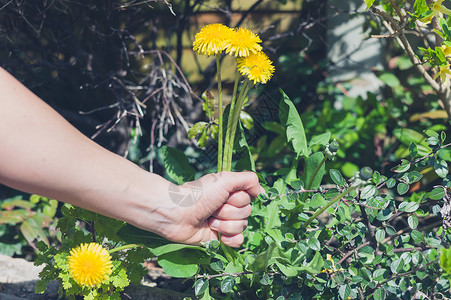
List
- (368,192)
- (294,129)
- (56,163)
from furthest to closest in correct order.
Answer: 1. (294,129)
2. (368,192)
3. (56,163)

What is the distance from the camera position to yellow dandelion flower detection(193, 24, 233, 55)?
4.06 ft

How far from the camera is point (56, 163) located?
113 cm

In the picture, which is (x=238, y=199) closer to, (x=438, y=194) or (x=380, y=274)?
(x=380, y=274)

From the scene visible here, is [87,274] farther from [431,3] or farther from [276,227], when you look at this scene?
[431,3]

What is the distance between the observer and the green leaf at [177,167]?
5.11 feet

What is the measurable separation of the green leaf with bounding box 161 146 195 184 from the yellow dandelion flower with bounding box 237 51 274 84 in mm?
431

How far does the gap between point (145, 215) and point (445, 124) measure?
1514 millimetres

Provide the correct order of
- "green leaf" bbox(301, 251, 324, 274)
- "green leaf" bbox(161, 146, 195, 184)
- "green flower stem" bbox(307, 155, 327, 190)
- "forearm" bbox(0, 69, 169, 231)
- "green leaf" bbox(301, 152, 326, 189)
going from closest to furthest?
"forearm" bbox(0, 69, 169, 231), "green leaf" bbox(301, 251, 324, 274), "green flower stem" bbox(307, 155, 327, 190), "green leaf" bbox(301, 152, 326, 189), "green leaf" bbox(161, 146, 195, 184)

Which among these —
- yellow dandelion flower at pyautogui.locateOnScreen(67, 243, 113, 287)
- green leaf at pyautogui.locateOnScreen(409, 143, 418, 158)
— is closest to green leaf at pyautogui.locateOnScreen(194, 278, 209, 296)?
yellow dandelion flower at pyautogui.locateOnScreen(67, 243, 113, 287)

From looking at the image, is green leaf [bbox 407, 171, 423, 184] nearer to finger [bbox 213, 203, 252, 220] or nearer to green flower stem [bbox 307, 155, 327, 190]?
green flower stem [bbox 307, 155, 327, 190]

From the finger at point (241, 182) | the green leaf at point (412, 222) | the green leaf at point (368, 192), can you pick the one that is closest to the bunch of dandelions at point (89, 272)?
the finger at point (241, 182)

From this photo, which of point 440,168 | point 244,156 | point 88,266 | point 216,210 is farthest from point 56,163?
point 440,168

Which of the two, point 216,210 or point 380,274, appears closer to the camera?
point 380,274

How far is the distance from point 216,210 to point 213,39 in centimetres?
51
